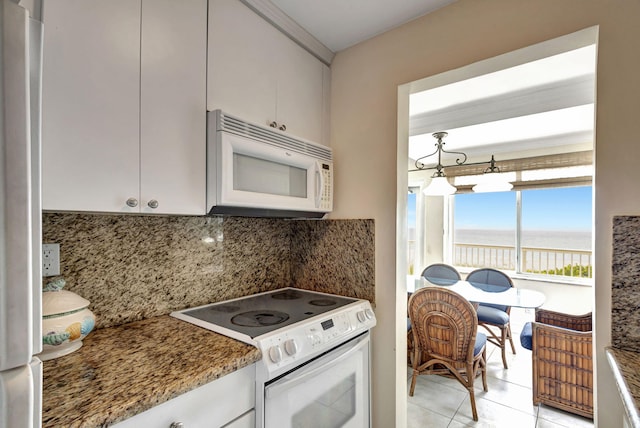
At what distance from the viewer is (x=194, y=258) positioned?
1535 mm

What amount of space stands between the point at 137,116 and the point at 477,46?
4.82 ft

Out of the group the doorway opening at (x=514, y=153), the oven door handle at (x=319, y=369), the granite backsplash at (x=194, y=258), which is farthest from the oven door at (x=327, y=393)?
the doorway opening at (x=514, y=153)

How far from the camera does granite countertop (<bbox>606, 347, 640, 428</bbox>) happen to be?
2.35 ft

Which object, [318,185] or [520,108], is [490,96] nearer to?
[520,108]

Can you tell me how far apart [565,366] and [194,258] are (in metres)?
2.58

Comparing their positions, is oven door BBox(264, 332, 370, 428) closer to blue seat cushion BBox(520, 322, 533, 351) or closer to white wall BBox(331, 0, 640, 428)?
white wall BBox(331, 0, 640, 428)

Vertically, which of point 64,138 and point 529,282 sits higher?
point 64,138

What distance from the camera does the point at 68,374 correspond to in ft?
2.78

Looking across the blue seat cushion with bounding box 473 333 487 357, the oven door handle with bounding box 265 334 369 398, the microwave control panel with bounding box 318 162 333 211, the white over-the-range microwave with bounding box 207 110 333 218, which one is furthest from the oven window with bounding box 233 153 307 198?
the blue seat cushion with bounding box 473 333 487 357

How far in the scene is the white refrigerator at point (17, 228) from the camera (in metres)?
0.45

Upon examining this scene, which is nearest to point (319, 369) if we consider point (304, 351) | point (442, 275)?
point (304, 351)


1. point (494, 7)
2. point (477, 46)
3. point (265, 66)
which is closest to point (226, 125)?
point (265, 66)

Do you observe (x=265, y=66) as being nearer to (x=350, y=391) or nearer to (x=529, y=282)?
(x=350, y=391)

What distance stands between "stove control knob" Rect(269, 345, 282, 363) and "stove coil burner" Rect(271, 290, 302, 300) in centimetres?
67
